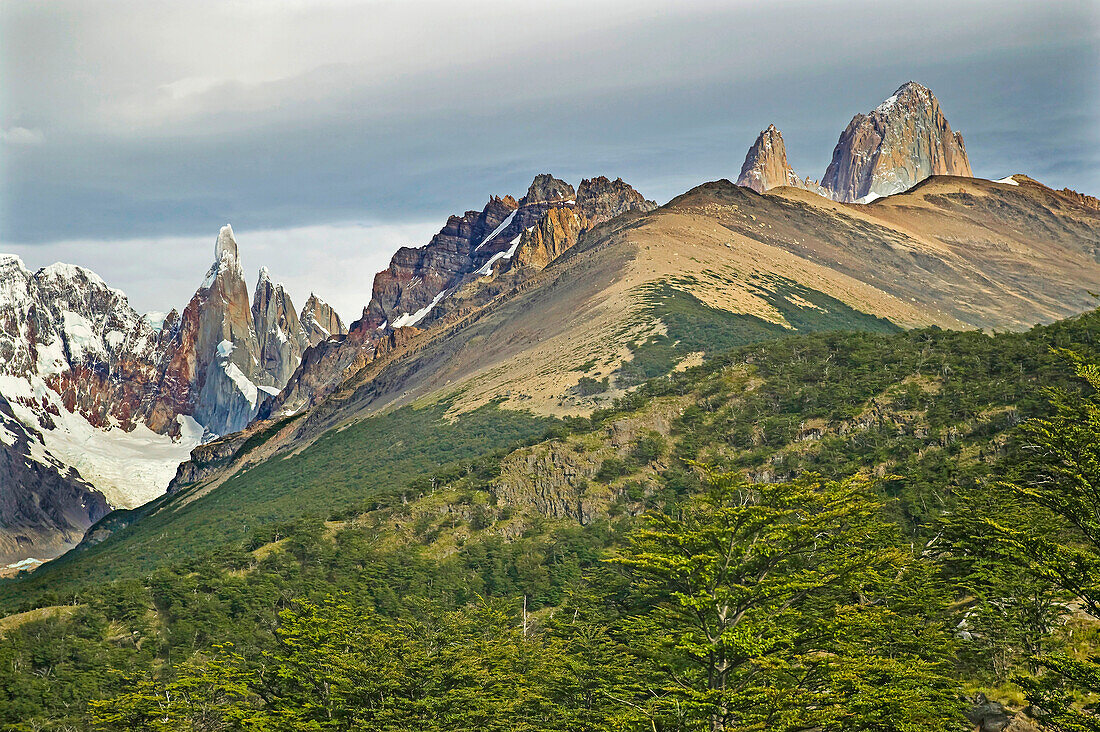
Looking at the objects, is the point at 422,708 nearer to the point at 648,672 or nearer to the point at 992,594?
the point at 648,672

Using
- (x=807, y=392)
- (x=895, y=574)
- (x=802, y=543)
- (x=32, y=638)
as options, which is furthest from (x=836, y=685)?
(x=807, y=392)

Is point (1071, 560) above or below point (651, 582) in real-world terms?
above

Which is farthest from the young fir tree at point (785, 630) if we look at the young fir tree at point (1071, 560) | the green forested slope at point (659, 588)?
the young fir tree at point (1071, 560)

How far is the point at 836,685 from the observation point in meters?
39.8

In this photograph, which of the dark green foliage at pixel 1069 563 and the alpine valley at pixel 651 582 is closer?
the dark green foliage at pixel 1069 563

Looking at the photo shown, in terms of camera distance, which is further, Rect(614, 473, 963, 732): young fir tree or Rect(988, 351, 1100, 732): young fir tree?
Rect(614, 473, 963, 732): young fir tree

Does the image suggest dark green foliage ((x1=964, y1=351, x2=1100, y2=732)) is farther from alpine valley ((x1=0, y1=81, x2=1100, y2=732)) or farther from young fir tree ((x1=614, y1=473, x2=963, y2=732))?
young fir tree ((x1=614, y1=473, x2=963, y2=732))

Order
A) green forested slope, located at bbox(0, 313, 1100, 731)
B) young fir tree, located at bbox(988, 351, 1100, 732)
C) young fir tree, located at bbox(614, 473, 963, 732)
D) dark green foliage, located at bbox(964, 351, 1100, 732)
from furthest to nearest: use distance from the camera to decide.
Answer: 1. green forested slope, located at bbox(0, 313, 1100, 731)
2. young fir tree, located at bbox(614, 473, 963, 732)
3. dark green foliage, located at bbox(964, 351, 1100, 732)
4. young fir tree, located at bbox(988, 351, 1100, 732)

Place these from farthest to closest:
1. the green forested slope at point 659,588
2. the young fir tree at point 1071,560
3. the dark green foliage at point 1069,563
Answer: the green forested slope at point 659,588 < the dark green foliage at point 1069,563 < the young fir tree at point 1071,560

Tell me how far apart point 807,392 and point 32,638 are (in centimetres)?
11730

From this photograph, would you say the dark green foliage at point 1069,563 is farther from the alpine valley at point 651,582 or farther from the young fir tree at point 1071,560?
the alpine valley at point 651,582

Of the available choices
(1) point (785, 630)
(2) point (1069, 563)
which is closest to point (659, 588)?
(1) point (785, 630)

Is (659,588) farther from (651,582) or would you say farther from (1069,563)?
(1069,563)

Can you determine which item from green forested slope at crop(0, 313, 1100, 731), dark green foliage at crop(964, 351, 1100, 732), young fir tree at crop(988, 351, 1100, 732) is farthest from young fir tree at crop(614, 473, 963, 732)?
young fir tree at crop(988, 351, 1100, 732)
